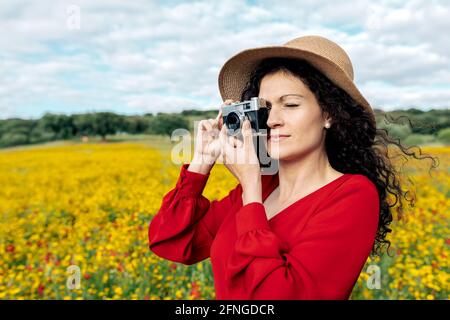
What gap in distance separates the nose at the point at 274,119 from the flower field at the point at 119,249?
1.39 m

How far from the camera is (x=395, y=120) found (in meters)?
1.86

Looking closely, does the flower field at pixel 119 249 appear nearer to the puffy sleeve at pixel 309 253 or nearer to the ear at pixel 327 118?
the ear at pixel 327 118

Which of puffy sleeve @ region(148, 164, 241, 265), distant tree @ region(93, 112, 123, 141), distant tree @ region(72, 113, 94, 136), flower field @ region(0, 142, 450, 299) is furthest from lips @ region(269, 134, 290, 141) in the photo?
distant tree @ region(72, 113, 94, 136)

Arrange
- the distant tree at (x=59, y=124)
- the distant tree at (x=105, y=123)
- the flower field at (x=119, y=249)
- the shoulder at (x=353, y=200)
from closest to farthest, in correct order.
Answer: the shoulder at (x=353, y=200) < the flower field at (x=119, y=249) < the distant tree at (x=105, y=123) < the distant tree at (x=59, y=124)

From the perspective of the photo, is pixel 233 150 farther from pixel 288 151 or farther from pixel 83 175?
pixel 83 175

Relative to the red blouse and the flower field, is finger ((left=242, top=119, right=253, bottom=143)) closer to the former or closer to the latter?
the red blouse

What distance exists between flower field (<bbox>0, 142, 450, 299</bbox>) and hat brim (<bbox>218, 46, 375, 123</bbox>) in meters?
1.24

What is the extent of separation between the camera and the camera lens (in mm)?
1568

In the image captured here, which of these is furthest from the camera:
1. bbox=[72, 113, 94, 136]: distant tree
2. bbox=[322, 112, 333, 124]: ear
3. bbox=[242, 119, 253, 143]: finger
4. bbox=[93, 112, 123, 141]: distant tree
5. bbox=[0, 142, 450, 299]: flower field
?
bbox=[72, 113, 94, 136]: distant tree

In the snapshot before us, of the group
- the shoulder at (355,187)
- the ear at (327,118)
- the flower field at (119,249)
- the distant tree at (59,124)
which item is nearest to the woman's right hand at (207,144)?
the ear at (327,118)

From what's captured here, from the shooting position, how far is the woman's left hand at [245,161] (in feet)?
4.63

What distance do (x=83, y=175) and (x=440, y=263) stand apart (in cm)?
612

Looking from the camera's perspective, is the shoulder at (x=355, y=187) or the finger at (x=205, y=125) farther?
the finger at (x=205, y=125)
